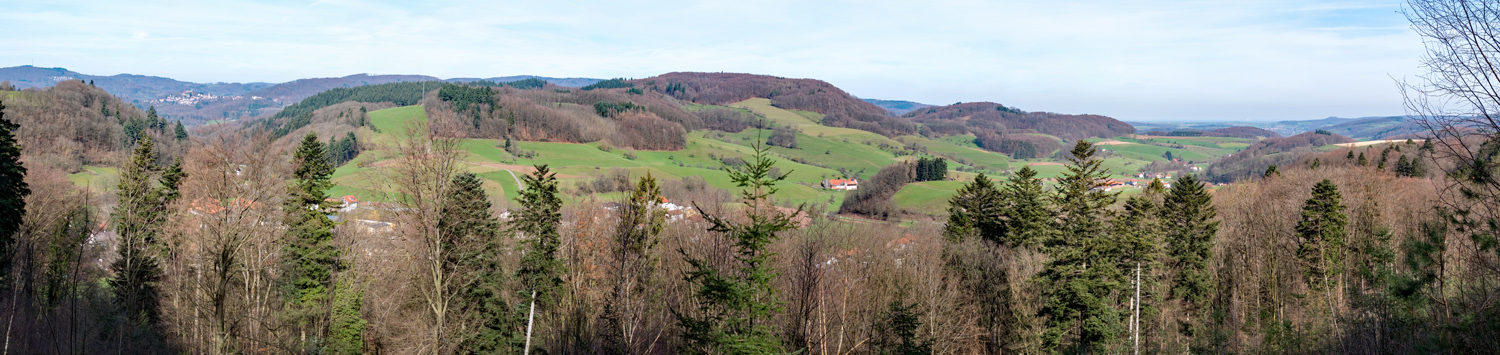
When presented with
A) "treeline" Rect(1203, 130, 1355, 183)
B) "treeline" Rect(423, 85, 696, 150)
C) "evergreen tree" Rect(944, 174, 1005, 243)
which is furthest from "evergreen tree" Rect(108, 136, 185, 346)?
"treeline" Rect(1203, 130, 1355, 183)

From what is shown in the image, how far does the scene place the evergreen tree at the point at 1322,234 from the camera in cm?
2950

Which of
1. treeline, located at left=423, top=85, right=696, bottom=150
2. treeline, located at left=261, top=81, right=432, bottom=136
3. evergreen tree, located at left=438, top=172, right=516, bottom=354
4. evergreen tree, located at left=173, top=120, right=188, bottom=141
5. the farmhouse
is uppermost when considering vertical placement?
treeline, located at left=261, top=81, right=432, bottom=136

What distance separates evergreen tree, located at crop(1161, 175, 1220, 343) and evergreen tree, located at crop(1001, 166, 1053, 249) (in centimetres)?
622

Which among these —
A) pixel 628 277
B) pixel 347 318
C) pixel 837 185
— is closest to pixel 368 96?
pixel 837 185

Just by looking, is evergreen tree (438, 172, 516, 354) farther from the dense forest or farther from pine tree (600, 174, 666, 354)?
pine tree (600, 174, 666, 354)

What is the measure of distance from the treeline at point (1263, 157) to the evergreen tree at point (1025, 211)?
87.5 m

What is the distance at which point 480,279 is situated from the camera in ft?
73.3

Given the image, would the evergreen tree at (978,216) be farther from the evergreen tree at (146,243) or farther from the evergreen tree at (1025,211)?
the evergreen tree at (146,243)

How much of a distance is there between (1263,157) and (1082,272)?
137 m

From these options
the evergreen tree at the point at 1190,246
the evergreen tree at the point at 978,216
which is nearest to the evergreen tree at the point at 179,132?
the evergreen tree at the point at 978,216

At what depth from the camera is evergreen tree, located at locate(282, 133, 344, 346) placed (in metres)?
25.1

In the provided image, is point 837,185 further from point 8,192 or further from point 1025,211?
point 8,192

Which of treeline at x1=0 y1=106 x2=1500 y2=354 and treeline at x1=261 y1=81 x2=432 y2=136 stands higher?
treeline at x1=261 y1=81 x2=432 y2=136

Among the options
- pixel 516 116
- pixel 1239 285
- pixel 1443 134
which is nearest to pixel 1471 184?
pixel 1443 134
